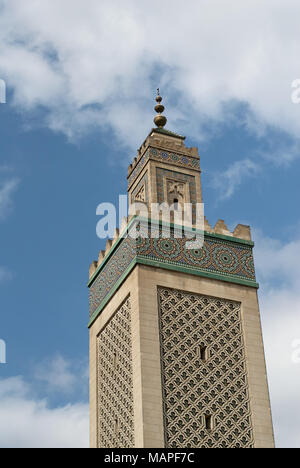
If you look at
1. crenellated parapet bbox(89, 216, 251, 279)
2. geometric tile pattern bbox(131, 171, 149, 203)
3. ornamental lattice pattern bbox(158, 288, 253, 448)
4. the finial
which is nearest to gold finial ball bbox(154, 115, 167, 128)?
the finial

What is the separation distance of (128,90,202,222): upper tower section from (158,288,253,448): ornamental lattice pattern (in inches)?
92.4

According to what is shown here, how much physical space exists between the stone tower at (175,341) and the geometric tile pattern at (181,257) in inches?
0.7

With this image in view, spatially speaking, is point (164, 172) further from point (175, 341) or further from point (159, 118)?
point (175, 341)

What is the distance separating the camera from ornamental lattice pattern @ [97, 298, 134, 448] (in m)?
16.0

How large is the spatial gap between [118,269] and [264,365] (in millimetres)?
3037

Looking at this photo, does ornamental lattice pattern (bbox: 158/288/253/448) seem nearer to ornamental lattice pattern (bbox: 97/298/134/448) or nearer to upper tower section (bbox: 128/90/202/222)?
ornamental lattice pattern (bbox: 97/298/134/448)

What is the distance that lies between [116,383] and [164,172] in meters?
4.27

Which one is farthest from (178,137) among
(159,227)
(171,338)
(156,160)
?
(171,338)

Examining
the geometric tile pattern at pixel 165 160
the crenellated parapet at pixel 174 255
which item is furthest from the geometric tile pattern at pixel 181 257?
the geometric tile pattern at pixel 165 160

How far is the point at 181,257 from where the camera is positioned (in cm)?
1717

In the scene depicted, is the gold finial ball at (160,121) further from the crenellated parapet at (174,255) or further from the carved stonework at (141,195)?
the crenellated parapet at (174,255)

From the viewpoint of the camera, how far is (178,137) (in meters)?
19.6

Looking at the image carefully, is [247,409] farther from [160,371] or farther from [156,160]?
[156,160]

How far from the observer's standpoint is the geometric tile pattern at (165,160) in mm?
18802
